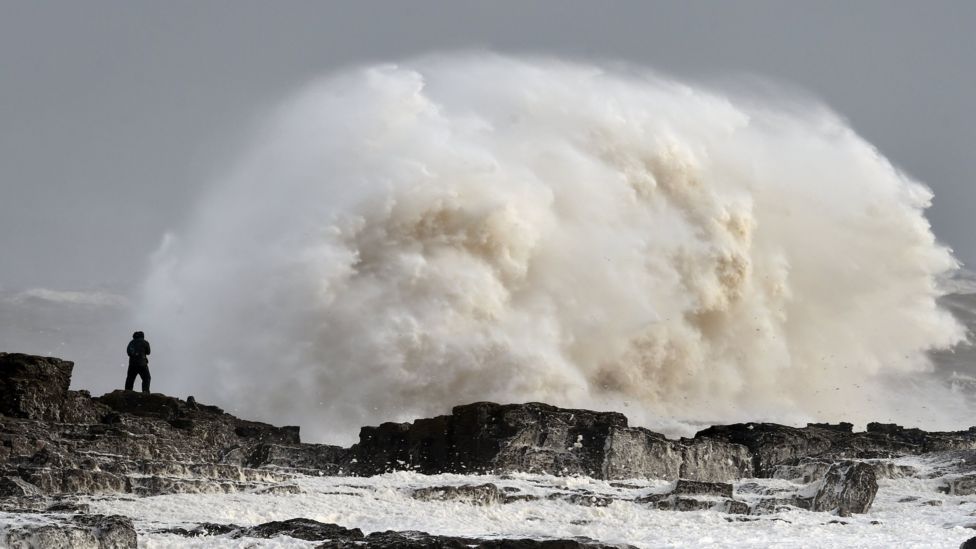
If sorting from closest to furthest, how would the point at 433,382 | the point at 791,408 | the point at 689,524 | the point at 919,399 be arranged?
1. the point at 689,524
2. the point at 433,382
3. the point at 791,408
4. the point at 919,399

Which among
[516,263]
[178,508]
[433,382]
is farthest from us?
[516,263]

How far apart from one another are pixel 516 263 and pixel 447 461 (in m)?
14.9

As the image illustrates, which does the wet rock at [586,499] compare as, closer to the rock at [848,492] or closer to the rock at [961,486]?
the rock at [848,492]

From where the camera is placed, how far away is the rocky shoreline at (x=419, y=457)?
15602 mm

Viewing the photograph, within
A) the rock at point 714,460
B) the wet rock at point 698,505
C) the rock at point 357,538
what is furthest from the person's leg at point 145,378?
the rock at point 357,538

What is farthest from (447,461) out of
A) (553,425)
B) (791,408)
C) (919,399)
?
(919,399)

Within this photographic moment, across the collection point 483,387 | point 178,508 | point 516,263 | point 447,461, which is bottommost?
point 178,508

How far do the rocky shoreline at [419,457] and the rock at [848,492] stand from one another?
0.06 ft

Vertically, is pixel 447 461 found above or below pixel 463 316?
below

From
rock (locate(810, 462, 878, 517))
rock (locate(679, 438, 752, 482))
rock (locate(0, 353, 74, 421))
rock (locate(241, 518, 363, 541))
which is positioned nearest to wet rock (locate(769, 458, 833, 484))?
rock (locate(679, 438, 752, 482))

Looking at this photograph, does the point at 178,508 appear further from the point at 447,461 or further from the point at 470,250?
the point at 470,250

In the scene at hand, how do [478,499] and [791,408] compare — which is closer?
[478,499]

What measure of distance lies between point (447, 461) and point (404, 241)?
13465mm

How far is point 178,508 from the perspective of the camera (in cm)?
1536
